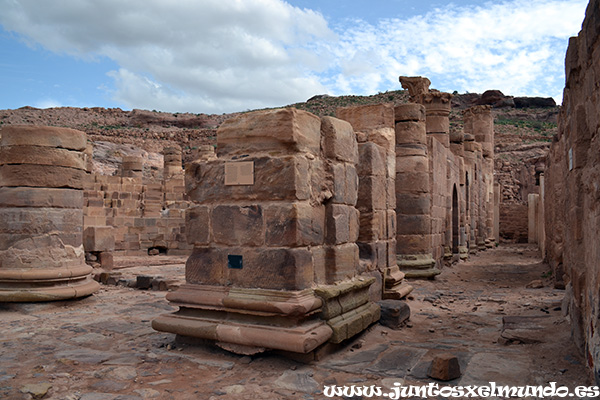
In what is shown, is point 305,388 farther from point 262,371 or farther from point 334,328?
point 334,328

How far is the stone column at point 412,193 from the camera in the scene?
989cm

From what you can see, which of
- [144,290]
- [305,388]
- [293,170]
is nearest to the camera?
[305,388]

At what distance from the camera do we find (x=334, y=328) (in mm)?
4426

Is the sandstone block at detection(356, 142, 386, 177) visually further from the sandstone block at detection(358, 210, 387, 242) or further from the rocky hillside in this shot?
the rocky hillside

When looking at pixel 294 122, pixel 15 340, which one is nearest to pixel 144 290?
pixel 15 340

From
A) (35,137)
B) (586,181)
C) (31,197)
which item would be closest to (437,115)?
(35,137)

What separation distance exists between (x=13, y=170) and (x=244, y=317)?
16.4ft

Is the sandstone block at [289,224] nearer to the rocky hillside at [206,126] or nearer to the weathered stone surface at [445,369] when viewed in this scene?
the weathered stone surface at [445,369]

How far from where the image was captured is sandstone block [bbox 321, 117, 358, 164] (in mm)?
4965

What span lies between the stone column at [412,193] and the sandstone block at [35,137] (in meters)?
6.08

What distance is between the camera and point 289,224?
171 inches

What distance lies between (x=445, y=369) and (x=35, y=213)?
6.29 m

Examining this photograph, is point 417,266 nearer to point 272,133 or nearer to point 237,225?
point 237,225

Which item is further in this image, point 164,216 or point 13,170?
point 164,216
